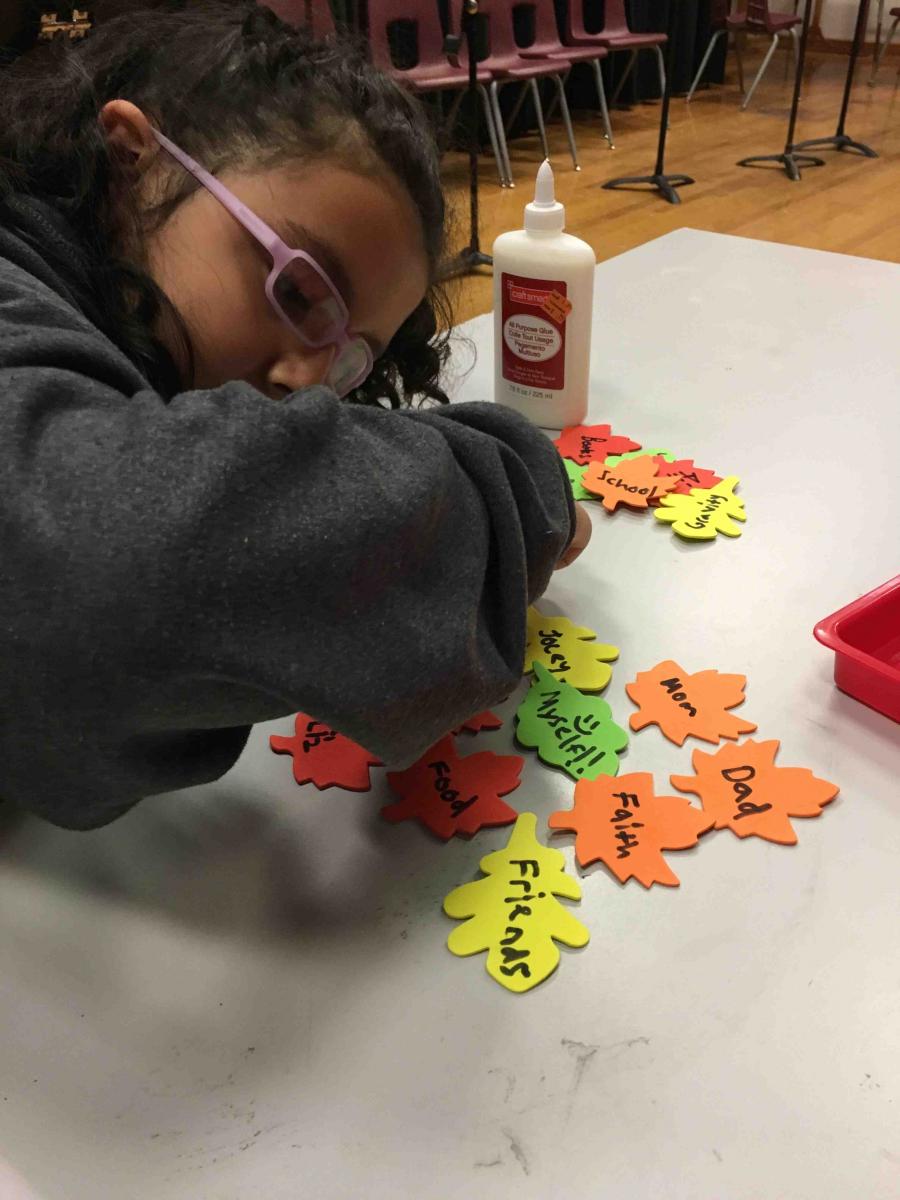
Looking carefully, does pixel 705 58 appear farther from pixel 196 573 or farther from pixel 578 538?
pixel 196 573

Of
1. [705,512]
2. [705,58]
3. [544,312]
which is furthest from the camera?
[705,58]

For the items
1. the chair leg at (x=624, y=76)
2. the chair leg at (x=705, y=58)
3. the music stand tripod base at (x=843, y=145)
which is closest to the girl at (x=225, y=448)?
the music stand tripod base at (x=843, y=145)

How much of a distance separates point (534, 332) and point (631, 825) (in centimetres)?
52

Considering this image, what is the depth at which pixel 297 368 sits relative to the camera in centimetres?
55

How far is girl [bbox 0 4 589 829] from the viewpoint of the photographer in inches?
14.1

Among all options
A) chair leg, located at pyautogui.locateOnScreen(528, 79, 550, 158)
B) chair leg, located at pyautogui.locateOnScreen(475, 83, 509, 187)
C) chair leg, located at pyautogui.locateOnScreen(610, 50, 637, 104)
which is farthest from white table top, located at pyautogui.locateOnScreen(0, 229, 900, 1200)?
chair leg, located at pyautogui.locateOnScreen(610, 50, 637, 104)

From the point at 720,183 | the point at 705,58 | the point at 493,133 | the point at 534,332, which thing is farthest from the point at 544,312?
the point at 705,58

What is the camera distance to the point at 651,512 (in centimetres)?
75

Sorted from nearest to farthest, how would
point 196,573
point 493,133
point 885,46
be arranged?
Result: point 196,573
point 493,133
point 885,46

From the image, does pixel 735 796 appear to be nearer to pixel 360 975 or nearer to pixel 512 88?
pixel 360 975

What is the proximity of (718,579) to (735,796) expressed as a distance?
0.70 feet

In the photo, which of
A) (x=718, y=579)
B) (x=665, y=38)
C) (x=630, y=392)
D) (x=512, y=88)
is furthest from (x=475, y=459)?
(x=512, y=88)

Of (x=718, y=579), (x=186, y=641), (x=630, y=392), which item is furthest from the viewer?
(x=630, y=392)

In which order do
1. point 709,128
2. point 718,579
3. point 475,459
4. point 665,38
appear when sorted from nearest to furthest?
1. point 475,459
2. point 718,579
3. point 665,38
4. point 709,128
